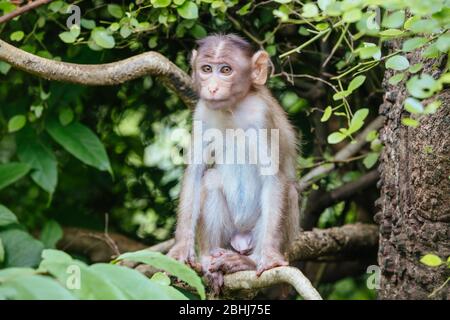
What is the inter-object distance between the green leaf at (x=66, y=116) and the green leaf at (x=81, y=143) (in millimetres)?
104

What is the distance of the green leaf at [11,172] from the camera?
8.15 meters

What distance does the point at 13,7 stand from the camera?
6738mm

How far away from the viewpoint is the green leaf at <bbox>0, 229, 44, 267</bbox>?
25.8 ft

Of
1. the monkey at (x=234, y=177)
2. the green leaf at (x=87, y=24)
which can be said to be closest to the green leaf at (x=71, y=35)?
the green leaf at (x=87, y=24)

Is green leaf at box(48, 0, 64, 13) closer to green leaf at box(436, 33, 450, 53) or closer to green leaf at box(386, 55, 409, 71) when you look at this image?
green leaf at box(386, 55, 409, 71)

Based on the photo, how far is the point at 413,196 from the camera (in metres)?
5.86

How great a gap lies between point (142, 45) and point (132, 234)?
2884mm

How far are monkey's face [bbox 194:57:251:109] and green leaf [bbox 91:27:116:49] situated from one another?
74 cm

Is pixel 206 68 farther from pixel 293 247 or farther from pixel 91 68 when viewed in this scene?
pixel 293 247

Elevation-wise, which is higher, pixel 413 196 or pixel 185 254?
pixel 413 196

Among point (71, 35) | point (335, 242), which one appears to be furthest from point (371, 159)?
point (71, 35)

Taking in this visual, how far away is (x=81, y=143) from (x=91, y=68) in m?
1.74
